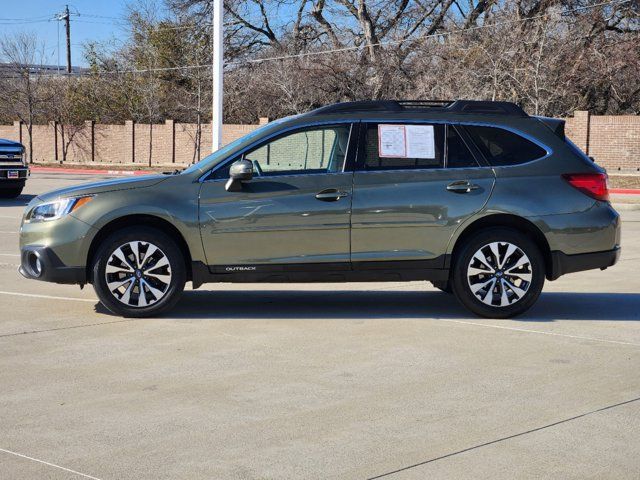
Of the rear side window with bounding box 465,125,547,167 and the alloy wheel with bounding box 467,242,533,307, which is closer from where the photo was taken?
the alloy wheel with bounding box 467,242,533,307

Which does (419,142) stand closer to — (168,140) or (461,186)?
(461,186)

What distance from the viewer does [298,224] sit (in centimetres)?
834

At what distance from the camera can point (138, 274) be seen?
8.34m

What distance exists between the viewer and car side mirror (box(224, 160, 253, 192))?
27.0 ft

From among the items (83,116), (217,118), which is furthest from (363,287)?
(83,116)

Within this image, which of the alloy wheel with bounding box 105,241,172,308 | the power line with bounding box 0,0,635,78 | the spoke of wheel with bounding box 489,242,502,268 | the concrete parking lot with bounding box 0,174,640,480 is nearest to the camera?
the concrete parking lot with bounding box 0,174,640,480

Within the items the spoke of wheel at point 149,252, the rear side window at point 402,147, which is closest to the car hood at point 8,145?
the spoke of wheel at point 149,252

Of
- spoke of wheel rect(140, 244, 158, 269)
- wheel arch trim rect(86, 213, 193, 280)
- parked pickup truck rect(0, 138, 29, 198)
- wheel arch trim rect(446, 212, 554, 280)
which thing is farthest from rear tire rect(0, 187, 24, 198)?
wheel arch trim rect(446, 212, 554, 280)

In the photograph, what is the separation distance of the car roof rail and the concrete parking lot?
71.5 inches

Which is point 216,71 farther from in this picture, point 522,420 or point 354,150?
point 522,420

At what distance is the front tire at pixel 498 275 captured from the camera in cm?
844

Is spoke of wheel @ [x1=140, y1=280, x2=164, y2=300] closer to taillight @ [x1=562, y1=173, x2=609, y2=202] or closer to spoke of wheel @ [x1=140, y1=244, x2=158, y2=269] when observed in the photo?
spoke of wheel @ [x1=140, y1=244, x2=158, y2=269]

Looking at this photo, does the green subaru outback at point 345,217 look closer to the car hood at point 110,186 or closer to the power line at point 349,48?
the car hood at point 110,186

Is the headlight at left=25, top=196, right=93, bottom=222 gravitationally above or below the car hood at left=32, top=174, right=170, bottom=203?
below
